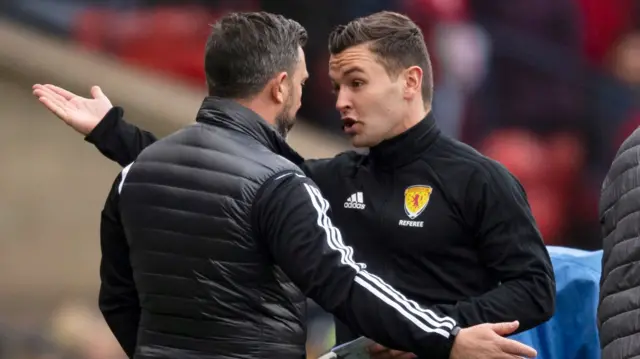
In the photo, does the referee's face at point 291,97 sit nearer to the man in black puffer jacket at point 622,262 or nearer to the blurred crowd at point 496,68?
the man in black puffer jacket at point 622,262

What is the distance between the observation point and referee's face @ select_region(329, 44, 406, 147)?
3123 mm

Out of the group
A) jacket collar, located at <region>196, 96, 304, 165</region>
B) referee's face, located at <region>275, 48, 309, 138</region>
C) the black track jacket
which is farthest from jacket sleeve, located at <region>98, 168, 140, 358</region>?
the black track jacket

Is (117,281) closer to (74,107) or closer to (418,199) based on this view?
(74,107)

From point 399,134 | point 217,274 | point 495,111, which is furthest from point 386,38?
point 495,111

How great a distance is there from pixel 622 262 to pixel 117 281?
123 cm

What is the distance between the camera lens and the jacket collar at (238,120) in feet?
9.45

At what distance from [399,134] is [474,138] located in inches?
188

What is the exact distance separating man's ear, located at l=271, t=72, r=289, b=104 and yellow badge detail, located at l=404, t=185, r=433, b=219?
0.39 meters

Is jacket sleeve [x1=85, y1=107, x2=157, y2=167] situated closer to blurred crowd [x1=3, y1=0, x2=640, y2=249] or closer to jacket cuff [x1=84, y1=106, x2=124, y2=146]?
jacket cuff [x1=84, y1=106, x2=124, y2=146]

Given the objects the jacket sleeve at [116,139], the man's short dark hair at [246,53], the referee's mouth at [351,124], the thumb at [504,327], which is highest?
the man's short dark hair at [246,53]

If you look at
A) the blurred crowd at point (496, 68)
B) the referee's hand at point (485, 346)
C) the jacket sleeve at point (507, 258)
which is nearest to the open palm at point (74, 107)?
the jacket sleeve at point (507, 258)

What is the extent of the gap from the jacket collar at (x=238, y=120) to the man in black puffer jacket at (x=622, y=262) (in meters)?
0.76

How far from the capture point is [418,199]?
120 inches

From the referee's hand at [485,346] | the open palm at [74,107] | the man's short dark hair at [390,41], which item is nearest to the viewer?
the referee's hand at [485,346]
